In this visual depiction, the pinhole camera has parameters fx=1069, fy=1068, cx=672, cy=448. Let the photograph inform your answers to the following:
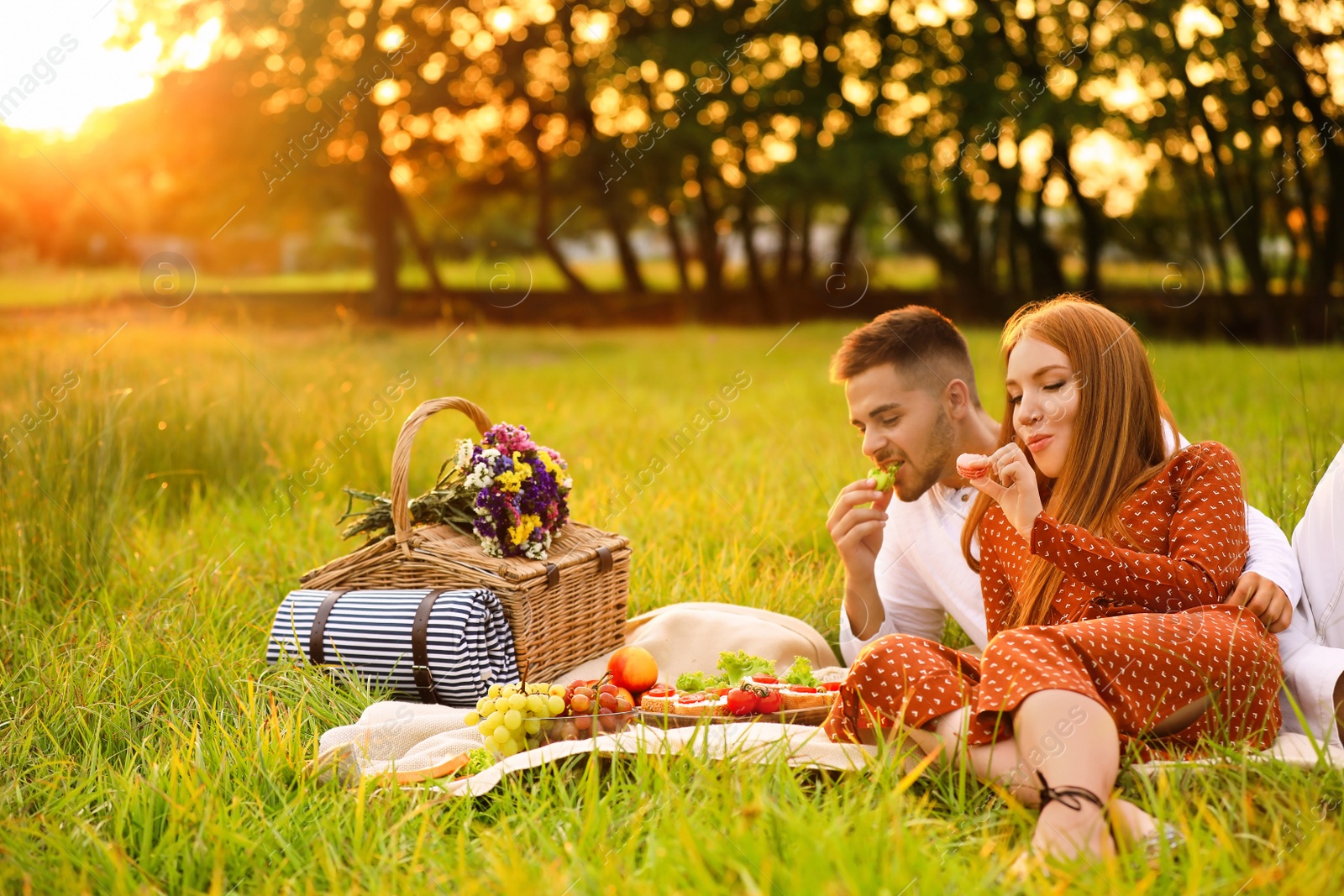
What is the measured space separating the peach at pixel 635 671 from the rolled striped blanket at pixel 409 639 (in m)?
0.35

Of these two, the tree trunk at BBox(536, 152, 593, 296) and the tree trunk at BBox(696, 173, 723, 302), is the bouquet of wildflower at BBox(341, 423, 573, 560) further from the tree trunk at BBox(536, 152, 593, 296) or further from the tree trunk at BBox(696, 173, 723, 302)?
the tree trunk at BBox(696, 173, 723, 302)

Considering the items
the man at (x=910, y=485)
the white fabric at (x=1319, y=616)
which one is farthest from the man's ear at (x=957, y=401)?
the white fabric at (x=1319, y=616)

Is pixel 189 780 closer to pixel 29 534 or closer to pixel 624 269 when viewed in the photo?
pixel 29 534

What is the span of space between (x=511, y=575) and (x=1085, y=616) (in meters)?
1.59

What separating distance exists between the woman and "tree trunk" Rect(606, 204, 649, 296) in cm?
1716

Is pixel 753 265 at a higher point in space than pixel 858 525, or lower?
higher

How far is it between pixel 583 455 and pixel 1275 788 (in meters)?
4.34

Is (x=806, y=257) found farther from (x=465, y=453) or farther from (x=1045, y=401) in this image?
(x=1045, y=401)

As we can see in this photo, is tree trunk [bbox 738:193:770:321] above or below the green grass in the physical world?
above

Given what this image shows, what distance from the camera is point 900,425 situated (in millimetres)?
3244

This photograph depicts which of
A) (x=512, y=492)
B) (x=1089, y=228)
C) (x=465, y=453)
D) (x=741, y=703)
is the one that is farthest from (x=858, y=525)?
(x=1089, y=228)

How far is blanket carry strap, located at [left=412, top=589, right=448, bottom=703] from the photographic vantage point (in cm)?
301

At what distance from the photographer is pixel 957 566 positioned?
3230 millimetres

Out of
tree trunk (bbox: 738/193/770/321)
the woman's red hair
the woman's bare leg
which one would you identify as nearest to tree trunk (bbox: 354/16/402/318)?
tree trunk (bbox: 738/193/770/321)
